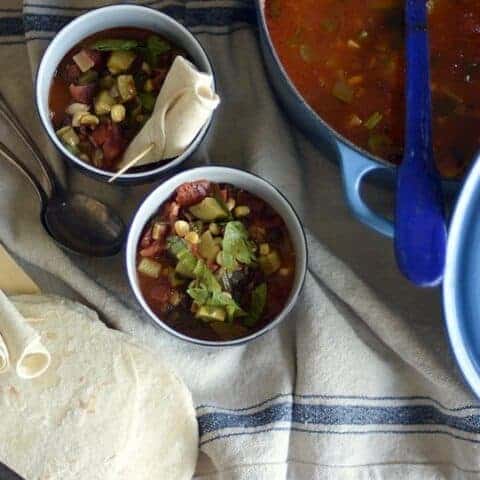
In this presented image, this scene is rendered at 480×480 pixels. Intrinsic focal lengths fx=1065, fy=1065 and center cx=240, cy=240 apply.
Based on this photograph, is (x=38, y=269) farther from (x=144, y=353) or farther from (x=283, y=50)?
(x=283, y=50)

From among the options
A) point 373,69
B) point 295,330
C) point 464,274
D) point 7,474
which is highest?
point 373,69

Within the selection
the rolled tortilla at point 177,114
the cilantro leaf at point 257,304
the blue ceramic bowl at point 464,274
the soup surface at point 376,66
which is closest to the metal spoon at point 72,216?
the rolled tortilla at point 177,114

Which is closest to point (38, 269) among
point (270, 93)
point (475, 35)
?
point (270, 93)

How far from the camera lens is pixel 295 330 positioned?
1443 millimetres

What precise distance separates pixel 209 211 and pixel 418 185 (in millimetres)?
282

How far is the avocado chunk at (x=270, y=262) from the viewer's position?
4.55 feet

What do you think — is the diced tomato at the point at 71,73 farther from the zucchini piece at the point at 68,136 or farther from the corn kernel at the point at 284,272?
the corn kernel at the point at 284,272

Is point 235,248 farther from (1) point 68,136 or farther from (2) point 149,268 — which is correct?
(1) point 68,136

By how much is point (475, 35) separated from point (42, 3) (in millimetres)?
578

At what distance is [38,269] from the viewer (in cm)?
145

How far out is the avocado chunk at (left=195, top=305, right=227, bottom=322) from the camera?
1.36m

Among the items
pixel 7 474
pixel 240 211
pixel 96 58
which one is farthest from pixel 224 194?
pixel 7 474

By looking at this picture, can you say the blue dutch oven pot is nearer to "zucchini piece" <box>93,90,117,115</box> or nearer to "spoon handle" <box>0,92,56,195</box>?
"zucchini piece" <box>93,90,117,115</box>

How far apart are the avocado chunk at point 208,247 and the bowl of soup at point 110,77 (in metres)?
0.10
